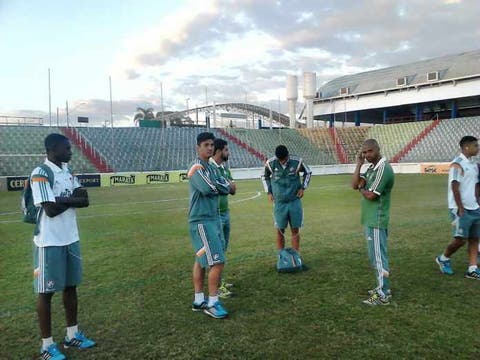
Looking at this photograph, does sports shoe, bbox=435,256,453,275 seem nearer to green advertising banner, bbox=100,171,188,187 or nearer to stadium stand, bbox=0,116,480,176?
green advertising banner, bbox=100,171,188,187

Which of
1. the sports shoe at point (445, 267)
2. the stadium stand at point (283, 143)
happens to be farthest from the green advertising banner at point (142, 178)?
the sports shoe at point (445, 267)

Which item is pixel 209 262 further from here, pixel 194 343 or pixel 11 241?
pixel 11 241

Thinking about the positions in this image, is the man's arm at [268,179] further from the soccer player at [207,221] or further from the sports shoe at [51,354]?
the sports shoe at [51,354]

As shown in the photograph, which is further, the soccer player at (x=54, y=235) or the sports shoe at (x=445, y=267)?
the sports shoe at (x=445, y=267)

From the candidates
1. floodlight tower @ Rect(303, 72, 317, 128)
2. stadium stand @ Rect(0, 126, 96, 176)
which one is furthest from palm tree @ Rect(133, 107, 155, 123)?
stadium stand @ Rect(0, 126, 96, 176)

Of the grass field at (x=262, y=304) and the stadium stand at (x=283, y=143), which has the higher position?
the stadium stand at (x=283, y=143)

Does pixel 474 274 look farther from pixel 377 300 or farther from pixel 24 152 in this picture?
pixel 24 152

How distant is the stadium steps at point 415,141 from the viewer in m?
44.7

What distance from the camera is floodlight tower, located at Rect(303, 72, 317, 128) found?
190ft

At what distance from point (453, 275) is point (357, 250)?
1.99m

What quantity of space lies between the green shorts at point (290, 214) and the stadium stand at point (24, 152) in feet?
101

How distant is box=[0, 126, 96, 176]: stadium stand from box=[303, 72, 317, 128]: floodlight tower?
32.3 meters

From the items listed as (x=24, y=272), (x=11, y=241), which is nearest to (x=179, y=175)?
(x=11, y=241)

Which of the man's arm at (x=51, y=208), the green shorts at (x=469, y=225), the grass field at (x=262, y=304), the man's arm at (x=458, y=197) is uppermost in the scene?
the man's arm at (x=51, y=208)
